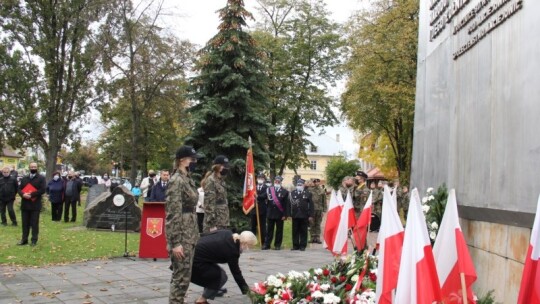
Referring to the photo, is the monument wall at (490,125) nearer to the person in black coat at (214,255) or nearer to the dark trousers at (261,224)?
the person in black coat at (214,255)

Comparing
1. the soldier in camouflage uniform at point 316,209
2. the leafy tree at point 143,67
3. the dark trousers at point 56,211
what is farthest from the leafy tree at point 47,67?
the soldier in camouflage uniform at point 316,209

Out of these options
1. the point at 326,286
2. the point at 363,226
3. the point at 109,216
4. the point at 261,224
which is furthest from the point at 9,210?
the point at 326,286

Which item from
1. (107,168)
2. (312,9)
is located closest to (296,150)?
(312,9)

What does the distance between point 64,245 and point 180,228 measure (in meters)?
7.60

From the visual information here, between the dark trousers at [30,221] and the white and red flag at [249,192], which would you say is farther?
the white and red flag at [249,192]

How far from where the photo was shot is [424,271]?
3.67 meters

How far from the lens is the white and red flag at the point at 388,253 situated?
4109mm

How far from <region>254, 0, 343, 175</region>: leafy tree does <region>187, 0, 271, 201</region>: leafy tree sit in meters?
16.6

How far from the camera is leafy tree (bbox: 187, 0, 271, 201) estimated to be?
53.5ft

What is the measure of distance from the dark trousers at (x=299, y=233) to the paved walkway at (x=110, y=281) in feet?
6.28

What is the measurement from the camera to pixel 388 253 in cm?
420

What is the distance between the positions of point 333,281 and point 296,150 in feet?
96.0

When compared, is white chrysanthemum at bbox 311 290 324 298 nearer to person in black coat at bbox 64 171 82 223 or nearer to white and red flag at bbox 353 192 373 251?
white and red flag at bbox 353 192 373 251

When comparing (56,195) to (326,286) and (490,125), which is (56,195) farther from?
(490,125)
